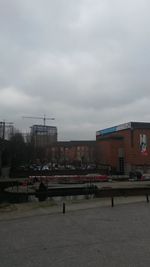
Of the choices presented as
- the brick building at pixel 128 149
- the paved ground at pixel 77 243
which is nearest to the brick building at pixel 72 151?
the brick building at pixel 128 149

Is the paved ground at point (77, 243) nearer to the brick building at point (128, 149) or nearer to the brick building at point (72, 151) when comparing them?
the brick building at point (128, 149)

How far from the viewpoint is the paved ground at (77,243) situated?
981 cm

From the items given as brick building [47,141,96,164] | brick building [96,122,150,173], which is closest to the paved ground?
brick building [96,122,150,173]

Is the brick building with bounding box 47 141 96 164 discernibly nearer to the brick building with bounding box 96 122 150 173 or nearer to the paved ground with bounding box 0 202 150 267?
the brick building with bounding box 96 122 150 173

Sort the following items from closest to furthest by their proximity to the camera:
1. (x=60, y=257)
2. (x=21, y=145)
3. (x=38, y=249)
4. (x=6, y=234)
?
(x=60, y=257) < (x=38, y=249) < (x=6, y=234) < (x=21, y=145)

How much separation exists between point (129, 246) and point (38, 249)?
8.65ft

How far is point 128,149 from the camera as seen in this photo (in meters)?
124

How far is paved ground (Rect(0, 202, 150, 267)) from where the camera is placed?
9.81m

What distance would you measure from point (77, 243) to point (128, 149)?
112 meters

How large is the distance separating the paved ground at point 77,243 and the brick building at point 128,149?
102049 mm

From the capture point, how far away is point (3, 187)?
2408 inches

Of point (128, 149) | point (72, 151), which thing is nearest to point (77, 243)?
point (128, 149)

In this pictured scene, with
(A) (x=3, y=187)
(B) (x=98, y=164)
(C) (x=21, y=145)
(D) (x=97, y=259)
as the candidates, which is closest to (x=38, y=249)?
(D) (x=97, y=259)

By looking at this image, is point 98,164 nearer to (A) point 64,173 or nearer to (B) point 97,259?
(A) point 64,173
